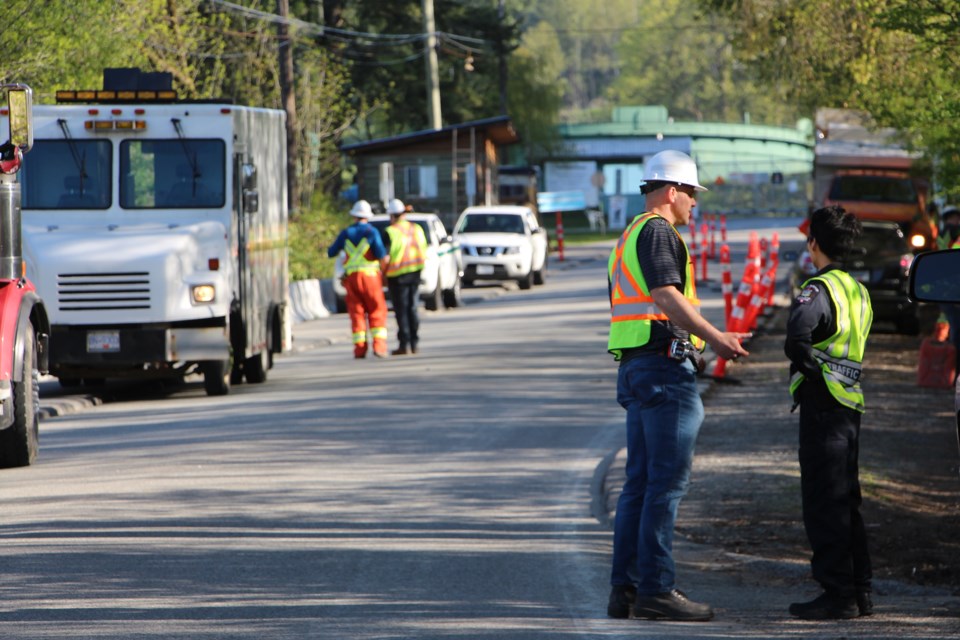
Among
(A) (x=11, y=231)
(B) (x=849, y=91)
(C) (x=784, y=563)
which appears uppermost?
(B) (x=849, y=91)

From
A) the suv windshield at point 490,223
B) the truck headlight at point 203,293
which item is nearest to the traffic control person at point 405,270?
the truck headlight at point 203,293

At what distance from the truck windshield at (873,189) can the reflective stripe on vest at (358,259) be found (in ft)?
39.2

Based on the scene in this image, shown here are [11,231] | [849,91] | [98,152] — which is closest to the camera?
[11,231]

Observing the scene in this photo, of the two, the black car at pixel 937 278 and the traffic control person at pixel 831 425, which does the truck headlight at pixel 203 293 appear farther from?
the black car at pixel 937 278

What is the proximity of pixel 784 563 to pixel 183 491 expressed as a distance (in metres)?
4.16

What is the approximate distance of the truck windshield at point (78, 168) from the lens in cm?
1666

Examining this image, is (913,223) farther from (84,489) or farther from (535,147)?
(535,147)

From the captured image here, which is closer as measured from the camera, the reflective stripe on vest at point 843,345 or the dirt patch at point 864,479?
the reflective stripe on vest at point 843,345

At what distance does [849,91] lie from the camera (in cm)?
2677

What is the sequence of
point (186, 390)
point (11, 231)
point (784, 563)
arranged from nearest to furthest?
point (784, 563), point (11, 231), point (186, 390)

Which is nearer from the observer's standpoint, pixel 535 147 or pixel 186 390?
pixel 186 390

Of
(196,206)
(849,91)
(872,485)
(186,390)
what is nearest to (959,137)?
(872,485)

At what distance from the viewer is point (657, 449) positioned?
284 inches

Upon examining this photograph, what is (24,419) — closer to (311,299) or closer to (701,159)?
(311,299)
